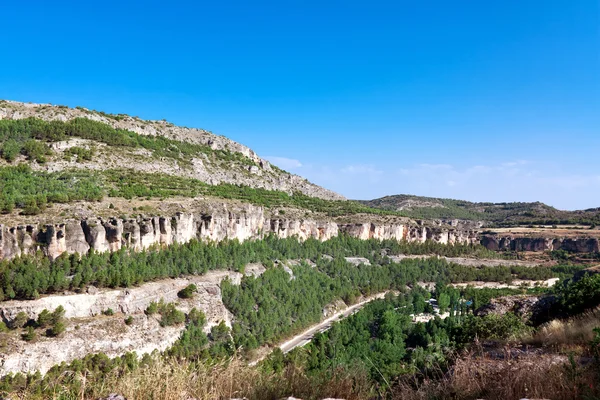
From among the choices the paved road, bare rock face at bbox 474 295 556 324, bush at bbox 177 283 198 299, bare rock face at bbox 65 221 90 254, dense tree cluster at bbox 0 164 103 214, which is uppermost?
dense tree cluster at bbox 0 164 103 214

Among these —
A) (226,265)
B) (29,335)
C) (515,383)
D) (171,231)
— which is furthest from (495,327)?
(171,231)

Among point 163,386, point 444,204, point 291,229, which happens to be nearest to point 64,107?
point 291,229

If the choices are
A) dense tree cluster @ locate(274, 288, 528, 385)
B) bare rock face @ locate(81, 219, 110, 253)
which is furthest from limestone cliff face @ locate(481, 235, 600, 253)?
bare rock face @ locate(81, 219, 110, 253)

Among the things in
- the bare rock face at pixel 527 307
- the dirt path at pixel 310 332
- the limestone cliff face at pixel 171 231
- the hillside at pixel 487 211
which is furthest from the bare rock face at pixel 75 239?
the hillside at pixel 487 211

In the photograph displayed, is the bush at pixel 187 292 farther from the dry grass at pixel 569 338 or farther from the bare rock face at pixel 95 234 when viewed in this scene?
the dry grass at pixel 569 338

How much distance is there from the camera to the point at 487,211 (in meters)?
171

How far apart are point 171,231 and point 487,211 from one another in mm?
162032

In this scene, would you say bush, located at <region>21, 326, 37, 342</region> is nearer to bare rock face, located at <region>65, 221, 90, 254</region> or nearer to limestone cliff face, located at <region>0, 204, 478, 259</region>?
limestone cliff face, located at <region>0, 204, 478, 259</region>

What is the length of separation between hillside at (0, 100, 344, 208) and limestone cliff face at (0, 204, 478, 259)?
13.8 m

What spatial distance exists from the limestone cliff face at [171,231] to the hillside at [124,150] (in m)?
13.8

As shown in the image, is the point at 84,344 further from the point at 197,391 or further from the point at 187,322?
the point at 197,391

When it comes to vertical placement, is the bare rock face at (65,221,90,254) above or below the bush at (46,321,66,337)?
above

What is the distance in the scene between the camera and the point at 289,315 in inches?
1784

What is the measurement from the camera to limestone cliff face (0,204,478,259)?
32.9m
